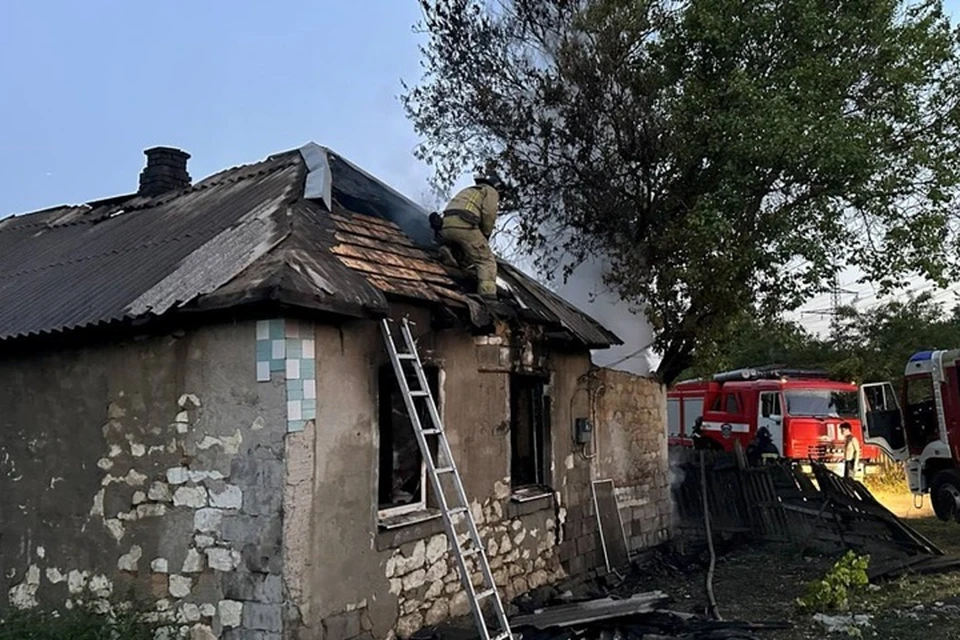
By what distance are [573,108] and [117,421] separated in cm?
822

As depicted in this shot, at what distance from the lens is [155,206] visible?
9.48 metres

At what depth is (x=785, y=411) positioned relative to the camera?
58.2ft

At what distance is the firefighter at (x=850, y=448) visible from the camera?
59.4 feet

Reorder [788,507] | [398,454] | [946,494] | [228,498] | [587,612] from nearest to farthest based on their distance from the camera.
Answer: [228,498]
[398,454]
[587,612]
[788,507]
[946,494]

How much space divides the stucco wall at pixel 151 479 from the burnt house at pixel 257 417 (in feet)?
0.05

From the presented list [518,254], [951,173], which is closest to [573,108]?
[518,254]

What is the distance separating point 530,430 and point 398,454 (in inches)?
101

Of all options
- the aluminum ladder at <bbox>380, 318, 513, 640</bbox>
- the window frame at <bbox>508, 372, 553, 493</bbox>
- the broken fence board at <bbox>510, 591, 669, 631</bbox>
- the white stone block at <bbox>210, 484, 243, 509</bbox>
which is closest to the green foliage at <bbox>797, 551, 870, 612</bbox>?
the broken fence board at <bbox>510, 591, 669, 631</bbox>

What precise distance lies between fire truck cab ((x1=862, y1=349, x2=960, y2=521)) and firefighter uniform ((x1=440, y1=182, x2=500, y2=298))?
885 cm

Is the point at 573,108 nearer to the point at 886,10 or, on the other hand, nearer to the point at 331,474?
the point at 886,10

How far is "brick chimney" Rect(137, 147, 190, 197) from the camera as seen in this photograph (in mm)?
10516

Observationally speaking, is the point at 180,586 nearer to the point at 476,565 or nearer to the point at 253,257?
the point at 253,257

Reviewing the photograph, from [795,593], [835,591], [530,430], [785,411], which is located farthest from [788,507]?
[785,411]

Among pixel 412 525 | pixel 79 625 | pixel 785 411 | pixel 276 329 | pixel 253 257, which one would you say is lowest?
pixel 79 625
